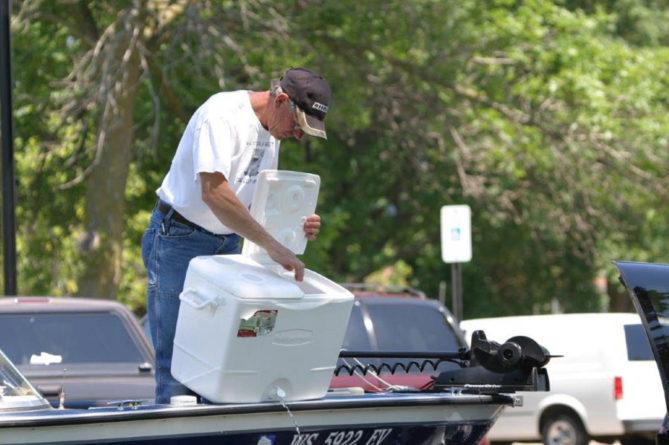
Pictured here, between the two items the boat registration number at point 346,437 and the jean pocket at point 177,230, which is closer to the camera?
the boat registration number at point 346,437

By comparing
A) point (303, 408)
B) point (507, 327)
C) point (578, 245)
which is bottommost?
point (578, 245)

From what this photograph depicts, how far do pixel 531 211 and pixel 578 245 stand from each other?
1174 millimetres

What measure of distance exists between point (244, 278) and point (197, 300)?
206mm

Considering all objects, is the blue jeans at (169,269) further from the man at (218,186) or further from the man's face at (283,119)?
the man's face at (283,119)

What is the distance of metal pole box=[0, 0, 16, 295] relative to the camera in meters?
13.6

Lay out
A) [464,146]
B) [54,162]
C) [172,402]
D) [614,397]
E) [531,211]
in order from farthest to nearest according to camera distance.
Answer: [531,211] → [464,146] → [54,162] → [614,397] → [172,402]

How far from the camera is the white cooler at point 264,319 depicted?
5.43 m

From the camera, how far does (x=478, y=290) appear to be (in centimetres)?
3266

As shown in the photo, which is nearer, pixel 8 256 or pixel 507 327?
pixel 8 256

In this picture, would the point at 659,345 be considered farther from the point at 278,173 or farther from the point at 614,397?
the point at 614,397

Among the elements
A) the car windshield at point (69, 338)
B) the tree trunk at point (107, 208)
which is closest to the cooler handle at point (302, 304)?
the car windshield at point (69, 338)

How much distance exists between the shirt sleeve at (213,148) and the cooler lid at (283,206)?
15 centimetres

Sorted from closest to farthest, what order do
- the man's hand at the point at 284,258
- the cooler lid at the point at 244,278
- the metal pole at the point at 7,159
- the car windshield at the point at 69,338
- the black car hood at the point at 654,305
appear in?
the cooler lid at the point at 244,278
the man's hand at the point at 284,258
the black car hood at the point at 654,305
the car windshield at the point at 69,338
the metal pole at the point at 7,159

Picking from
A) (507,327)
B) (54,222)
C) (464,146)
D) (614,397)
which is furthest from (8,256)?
(464,146)
